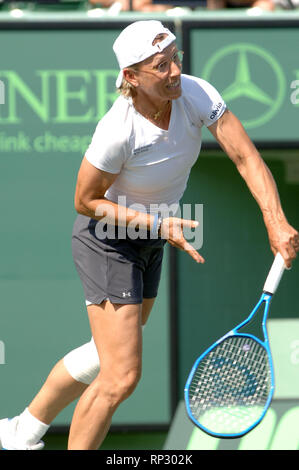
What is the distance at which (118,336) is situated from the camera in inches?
140

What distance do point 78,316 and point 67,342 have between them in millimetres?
151

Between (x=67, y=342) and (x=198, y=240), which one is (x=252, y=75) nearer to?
(x=198, y=240)

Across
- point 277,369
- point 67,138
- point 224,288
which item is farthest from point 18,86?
point 277,369

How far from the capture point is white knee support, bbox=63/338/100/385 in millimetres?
3889

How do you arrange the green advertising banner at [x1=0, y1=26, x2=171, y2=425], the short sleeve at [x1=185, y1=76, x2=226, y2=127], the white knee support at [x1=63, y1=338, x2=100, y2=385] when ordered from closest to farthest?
1. the short sleeve at [x1=185, y1=76, x2=226, y2=127]
2. the white knee support at [x1=63, y1=338, x2=100, y2=385]
3. the green advertising banner at [x1=0, y1=26, x2=171, y2=425]

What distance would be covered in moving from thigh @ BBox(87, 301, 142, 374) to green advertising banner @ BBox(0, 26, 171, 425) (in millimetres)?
1381

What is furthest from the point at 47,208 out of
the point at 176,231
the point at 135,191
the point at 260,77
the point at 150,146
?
the point at 176,231

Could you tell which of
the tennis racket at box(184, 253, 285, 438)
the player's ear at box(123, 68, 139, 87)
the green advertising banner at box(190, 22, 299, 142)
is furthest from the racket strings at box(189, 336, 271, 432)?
the green advertising banner at box(190, 22, 299, 142)

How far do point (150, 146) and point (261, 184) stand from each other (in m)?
0.44

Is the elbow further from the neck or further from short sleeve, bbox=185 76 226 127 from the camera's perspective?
short sleeve, bbox=185 76 226 127

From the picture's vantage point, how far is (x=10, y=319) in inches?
197

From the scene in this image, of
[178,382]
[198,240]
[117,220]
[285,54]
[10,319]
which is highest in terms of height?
[285,54]

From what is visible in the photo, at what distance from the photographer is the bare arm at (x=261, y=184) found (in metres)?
3.42

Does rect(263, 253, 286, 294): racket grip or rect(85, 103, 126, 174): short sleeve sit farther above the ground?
rect(85, 103, 126, 174): short sleeve
